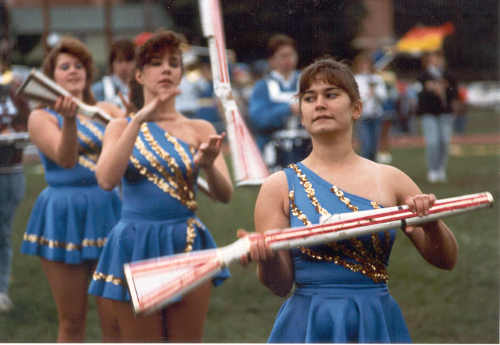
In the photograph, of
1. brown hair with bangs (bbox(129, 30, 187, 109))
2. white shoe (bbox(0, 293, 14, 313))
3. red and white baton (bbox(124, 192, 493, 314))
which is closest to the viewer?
red and white baton (bbox(124, 192, 493, 314))

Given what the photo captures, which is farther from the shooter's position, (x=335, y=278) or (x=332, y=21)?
(x=332, y=21)

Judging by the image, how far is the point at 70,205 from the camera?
12.2 ft

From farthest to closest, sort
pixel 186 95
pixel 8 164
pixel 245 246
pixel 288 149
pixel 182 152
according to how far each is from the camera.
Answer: pixel 8 164, pixel 186 95, pixel 288 149, pixel 182 152, pixel 245 246

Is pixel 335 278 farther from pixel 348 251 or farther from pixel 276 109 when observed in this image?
pixel 276 109

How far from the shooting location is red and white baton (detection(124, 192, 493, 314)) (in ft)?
6.15

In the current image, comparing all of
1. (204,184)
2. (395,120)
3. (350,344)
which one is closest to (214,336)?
(204,184)

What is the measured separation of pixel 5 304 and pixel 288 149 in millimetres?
2728

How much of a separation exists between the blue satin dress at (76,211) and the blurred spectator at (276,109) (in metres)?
0.84

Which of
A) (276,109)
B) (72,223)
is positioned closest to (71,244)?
(72,223)

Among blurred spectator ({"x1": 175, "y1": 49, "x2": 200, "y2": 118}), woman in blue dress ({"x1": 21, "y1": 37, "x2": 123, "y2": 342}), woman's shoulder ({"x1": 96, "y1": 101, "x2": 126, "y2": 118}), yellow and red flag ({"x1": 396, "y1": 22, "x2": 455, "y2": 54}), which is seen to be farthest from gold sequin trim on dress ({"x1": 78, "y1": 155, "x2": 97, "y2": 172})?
yellow and red flag ({"x1": 396, "y1": 22, "x2": 455, "y2": 54})

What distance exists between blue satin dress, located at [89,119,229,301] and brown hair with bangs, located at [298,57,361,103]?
0.88m

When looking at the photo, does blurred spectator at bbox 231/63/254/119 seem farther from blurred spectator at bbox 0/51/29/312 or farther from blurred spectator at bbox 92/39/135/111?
blurred spectator at bbox 0/51/29/312

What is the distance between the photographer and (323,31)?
2.40 m

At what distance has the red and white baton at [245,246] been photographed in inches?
73.8
